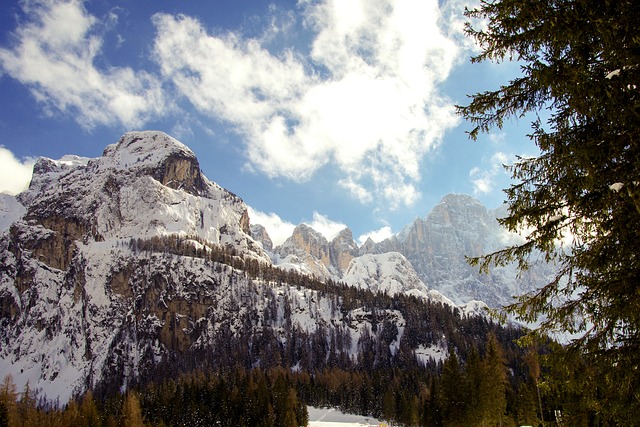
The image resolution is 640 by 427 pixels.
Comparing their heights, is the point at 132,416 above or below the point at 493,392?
below

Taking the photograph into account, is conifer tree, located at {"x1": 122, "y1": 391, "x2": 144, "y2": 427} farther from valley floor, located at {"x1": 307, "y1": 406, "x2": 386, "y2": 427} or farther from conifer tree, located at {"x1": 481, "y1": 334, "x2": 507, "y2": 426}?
conifer tree, located at {"x1": 481, "y1": 334, "x2": 507, "y2": 426}

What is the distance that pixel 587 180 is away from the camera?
7082 mm

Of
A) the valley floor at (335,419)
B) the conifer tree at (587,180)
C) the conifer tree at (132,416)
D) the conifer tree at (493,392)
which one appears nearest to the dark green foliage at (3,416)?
the conifer tree at (132,416)

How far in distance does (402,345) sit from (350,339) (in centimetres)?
2132

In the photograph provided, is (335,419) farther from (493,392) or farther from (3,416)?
(3,416)

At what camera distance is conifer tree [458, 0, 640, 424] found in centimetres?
678

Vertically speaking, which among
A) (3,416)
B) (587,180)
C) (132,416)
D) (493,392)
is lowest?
(132,416)

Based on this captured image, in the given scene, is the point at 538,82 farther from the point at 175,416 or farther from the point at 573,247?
the point at 175,416

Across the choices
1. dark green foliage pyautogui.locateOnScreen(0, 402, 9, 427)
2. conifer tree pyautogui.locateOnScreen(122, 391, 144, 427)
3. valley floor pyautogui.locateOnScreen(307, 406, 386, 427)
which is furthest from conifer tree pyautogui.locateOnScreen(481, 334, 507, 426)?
dark green foliage pyautogui.locateOnScreen(0, 402, 9, 427)

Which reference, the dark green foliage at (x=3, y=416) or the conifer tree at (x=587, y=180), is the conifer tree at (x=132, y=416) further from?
the conifer tree at (x=587, y=180)

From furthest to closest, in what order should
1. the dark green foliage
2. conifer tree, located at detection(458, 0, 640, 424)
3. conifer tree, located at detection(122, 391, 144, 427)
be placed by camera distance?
conifer tree, located at detection(122, 391, 144, 427), the dark green foliage, conifer tree, located at detection(458, 0, 640, 424)

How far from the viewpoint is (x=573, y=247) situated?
7.82 meters

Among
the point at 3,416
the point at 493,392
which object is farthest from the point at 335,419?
the point at 3,416

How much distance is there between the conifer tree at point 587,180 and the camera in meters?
6.78
